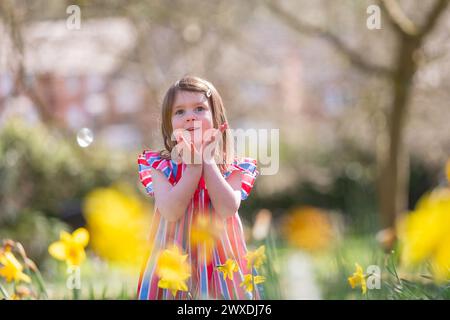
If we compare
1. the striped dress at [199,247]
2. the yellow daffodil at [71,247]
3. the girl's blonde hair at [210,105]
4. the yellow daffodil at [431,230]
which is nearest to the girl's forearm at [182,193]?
the striped dress at [199,247]

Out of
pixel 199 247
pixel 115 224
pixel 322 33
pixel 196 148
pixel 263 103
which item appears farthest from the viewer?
pixel 263 103

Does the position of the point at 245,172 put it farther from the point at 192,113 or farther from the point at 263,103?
the point at 263,103

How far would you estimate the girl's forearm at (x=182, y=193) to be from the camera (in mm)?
2143

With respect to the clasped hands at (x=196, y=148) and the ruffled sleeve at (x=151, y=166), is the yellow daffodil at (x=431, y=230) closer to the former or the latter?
the clasped hands at (x=196, y=148)

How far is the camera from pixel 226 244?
7.59 feet

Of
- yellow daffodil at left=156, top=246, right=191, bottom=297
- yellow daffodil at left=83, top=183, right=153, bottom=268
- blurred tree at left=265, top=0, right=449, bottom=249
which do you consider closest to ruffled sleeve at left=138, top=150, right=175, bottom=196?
yellow daffodil at left=156, top=246, right=191, bottom=297

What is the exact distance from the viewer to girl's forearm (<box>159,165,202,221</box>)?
2.14 m

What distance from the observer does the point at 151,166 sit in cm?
233

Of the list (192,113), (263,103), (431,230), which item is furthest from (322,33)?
(431,230)

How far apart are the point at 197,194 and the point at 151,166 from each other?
167 millimetres

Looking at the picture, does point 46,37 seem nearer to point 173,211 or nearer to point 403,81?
point 403,81

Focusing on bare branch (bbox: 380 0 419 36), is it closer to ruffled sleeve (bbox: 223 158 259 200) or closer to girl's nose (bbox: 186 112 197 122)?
ruffled sleeve (bbox: 223 158 259 200)

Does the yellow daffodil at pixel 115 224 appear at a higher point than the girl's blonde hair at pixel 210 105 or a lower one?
lower
